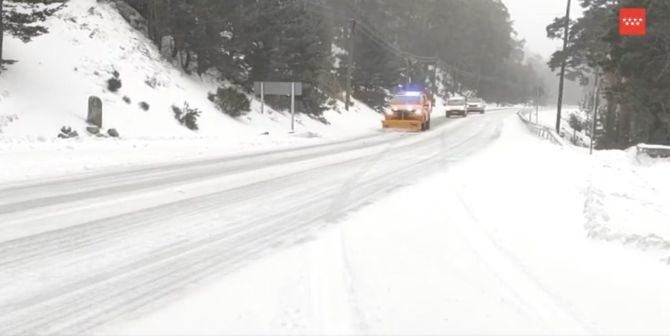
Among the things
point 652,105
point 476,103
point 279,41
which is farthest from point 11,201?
point 476,103

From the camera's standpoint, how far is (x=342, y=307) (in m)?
4.32

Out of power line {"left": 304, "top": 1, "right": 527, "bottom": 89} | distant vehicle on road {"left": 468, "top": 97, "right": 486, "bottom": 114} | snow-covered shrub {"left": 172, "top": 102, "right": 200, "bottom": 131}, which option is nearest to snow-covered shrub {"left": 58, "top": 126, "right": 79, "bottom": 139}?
snow-covered shrub {"left": 172, "top": 102, "right": 200, "bottom": 131}

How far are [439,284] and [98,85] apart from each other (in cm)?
1742

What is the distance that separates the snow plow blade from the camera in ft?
96.1

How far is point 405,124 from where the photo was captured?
1163 inches

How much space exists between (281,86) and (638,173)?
14.0m

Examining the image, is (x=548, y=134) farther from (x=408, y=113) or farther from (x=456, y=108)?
(x=456, y=108)

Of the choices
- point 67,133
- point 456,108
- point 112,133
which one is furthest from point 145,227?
point 456,108

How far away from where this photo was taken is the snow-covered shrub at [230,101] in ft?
80.1

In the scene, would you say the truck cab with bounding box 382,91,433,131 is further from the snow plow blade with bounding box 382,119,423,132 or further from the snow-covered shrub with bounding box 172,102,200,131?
the snow-covered shrub with bounding box 172,102,200,131

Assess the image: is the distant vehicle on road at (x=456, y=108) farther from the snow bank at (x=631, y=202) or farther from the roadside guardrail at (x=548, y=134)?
the snow bank at (x=631, y=202)

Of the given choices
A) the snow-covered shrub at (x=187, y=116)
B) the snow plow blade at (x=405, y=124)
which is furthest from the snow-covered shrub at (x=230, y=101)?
the snow plow blade at (x=405, y=124)

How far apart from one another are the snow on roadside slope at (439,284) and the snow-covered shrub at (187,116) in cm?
1446

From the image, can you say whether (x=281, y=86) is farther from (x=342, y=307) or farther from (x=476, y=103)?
(x=476, y=103)
